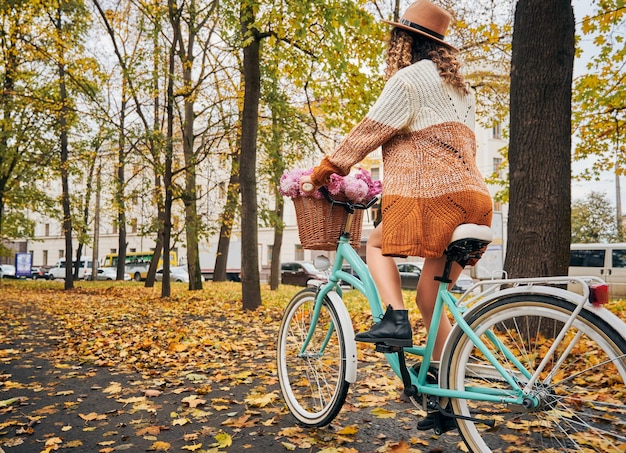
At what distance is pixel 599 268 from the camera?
2123 centimetres

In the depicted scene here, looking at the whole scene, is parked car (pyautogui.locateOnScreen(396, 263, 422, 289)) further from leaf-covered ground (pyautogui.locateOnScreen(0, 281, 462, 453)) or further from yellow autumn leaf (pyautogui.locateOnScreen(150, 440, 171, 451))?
yellow autumn leaf (pyautogui.locateOnScreen(150, 440, 171, 451))

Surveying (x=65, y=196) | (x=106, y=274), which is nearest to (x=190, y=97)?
(x=65, y=196)

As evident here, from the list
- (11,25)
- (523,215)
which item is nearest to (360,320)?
(523,215)

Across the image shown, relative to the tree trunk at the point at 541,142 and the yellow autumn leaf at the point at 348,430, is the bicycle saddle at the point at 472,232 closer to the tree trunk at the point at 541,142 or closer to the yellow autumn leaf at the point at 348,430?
the yellow autumn leaf at the point at 348,430

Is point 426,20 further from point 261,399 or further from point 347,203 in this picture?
point 261,399

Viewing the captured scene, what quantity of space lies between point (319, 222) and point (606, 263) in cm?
2128

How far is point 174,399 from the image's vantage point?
4.11 m

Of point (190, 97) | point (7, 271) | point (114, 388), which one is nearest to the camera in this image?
point (114, 388)

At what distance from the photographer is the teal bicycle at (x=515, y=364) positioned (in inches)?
75.9

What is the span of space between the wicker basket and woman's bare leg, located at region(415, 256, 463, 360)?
63 centimetres

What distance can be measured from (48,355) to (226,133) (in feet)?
31.9

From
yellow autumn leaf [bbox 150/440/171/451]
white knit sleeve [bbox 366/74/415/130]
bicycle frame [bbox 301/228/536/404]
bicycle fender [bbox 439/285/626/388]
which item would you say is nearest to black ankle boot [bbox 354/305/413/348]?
bicycle frame [bbox 301/228/536/404]

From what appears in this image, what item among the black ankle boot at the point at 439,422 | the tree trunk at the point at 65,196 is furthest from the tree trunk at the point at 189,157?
the black ankle boot at the point at 439,422

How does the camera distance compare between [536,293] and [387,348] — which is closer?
[536,293]
